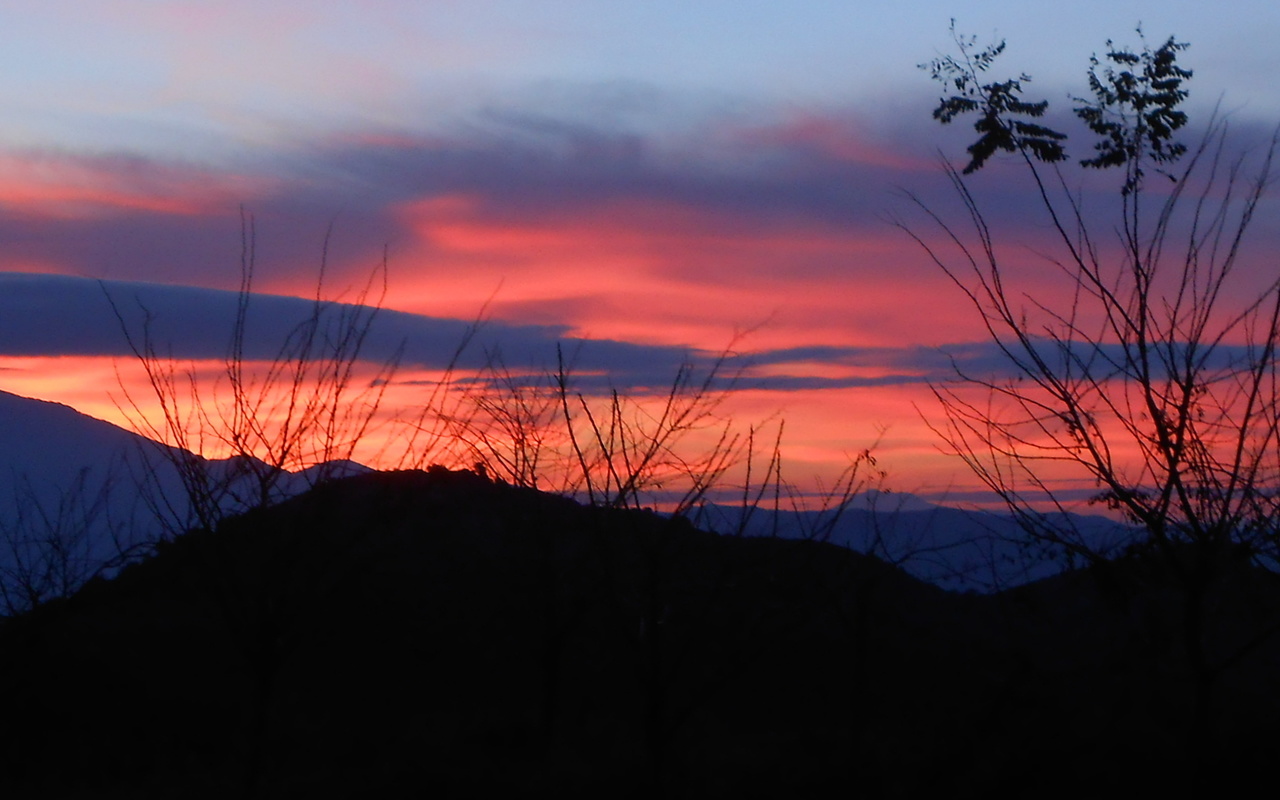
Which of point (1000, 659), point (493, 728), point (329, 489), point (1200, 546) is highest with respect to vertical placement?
point (1200, 546)

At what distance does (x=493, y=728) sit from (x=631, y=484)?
612 centimetres

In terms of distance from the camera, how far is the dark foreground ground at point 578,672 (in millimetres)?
10211

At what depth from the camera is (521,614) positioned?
1656 cm

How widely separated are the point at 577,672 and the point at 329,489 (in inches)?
369

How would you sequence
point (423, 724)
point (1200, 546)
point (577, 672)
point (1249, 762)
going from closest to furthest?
point (1200, 546) → point (1249, 762) → point (423, 724) → point (577, 672)

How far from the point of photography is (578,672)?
18.3m

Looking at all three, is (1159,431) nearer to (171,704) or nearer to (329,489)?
(329,489)

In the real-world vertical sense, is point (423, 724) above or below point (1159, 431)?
below

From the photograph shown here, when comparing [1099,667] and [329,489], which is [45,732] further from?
[1099,667]

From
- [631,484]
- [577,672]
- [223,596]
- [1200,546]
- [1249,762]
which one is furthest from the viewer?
[577,672]

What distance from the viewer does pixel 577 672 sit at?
18.3m

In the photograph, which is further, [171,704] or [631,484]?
[171,704]

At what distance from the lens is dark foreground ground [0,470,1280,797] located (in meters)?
10.2

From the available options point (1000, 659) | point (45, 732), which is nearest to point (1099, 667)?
point (1000, 659)
